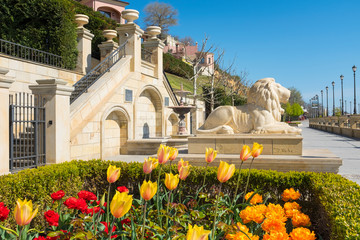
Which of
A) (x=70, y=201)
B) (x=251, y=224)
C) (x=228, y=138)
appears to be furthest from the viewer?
(x=228, y=138)

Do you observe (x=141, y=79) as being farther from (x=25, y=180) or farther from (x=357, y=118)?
(x=357, y=118)

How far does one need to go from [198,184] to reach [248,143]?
3730 mm

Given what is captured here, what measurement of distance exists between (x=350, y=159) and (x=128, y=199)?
12.4m

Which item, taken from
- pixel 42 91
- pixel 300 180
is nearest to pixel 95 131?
pixel 42 91

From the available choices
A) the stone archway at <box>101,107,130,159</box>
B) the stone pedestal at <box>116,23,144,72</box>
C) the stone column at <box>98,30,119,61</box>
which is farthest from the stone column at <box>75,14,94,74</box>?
the stone archway at <box>101,107,130,159</box>

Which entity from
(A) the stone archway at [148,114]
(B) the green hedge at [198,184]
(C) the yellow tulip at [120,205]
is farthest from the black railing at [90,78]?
(C) the yellow tulip at [120,205]

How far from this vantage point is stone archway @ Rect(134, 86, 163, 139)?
1496 centimetres

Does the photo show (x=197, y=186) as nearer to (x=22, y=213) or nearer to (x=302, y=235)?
(x=302, y=235)

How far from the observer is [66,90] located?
806 cm

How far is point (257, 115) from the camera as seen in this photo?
872 centimetres

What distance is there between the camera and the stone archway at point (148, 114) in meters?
15.0

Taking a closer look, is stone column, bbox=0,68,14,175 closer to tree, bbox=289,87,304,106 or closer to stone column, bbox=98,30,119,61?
stone column, bbox=98,30,119,61

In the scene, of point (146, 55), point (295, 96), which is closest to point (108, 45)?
point (146, 55)

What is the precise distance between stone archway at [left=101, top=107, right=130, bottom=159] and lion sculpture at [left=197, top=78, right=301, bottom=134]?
15.0 feet
